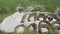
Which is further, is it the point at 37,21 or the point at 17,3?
the point at 17,3

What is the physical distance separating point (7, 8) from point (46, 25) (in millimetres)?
605

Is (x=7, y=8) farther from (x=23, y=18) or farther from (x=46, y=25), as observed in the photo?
(x=46, y=25)

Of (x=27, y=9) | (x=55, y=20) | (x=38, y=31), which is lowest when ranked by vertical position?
(x=38, y=31)

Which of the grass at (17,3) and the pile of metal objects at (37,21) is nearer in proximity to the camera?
the pile of metal objects at (37,21)

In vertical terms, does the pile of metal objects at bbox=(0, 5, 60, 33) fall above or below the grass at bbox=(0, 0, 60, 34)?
below

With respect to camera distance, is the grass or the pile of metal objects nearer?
the pile of metal objects

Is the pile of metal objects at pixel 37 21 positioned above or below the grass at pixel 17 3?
below

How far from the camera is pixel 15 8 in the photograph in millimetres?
2521

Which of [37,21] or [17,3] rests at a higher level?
[17,3]

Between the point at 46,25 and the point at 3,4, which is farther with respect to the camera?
the point at 3,4

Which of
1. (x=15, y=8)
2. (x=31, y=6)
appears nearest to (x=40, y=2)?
(x=31, y=6)

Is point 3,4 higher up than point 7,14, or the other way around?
point 3,4

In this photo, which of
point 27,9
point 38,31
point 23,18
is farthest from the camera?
point 27,9

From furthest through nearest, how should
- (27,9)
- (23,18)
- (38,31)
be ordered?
(27,9), (23,18), (38,31)
